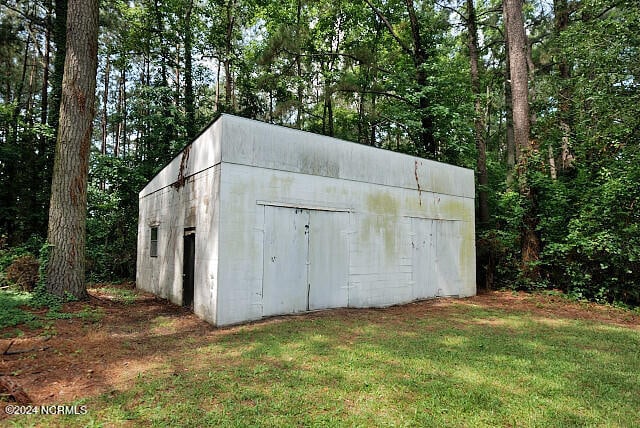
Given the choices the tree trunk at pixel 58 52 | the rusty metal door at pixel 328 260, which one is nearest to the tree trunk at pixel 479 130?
the rusty metal door at pixel 328 260

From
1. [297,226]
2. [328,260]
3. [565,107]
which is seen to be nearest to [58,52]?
[297,226]

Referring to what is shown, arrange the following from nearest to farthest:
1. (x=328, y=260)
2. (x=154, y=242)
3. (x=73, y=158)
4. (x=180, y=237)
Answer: (x=73, y=158)
(x=328, y=260)
(x=180, y=237)
(x=154, y=242)

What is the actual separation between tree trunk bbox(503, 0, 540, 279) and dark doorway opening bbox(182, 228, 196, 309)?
32.5 ft

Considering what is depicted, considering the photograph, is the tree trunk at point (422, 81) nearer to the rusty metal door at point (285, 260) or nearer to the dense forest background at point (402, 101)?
the dense forest background at point (402, 101)

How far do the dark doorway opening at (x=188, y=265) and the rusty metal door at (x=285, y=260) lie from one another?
Answer: 1859 mm

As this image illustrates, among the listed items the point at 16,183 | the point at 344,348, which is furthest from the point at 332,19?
the point at 344,348

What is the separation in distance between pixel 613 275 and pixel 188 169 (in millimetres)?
11477

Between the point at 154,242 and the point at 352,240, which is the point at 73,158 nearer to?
the point at 154,242

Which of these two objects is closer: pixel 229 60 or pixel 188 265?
pixel 188 265

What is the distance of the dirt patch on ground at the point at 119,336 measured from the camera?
3.91 meters

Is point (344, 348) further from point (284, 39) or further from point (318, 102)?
point (318, 102)

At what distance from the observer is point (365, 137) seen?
61.9 ft

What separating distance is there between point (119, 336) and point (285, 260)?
3.10 m

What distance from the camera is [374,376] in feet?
13.5
